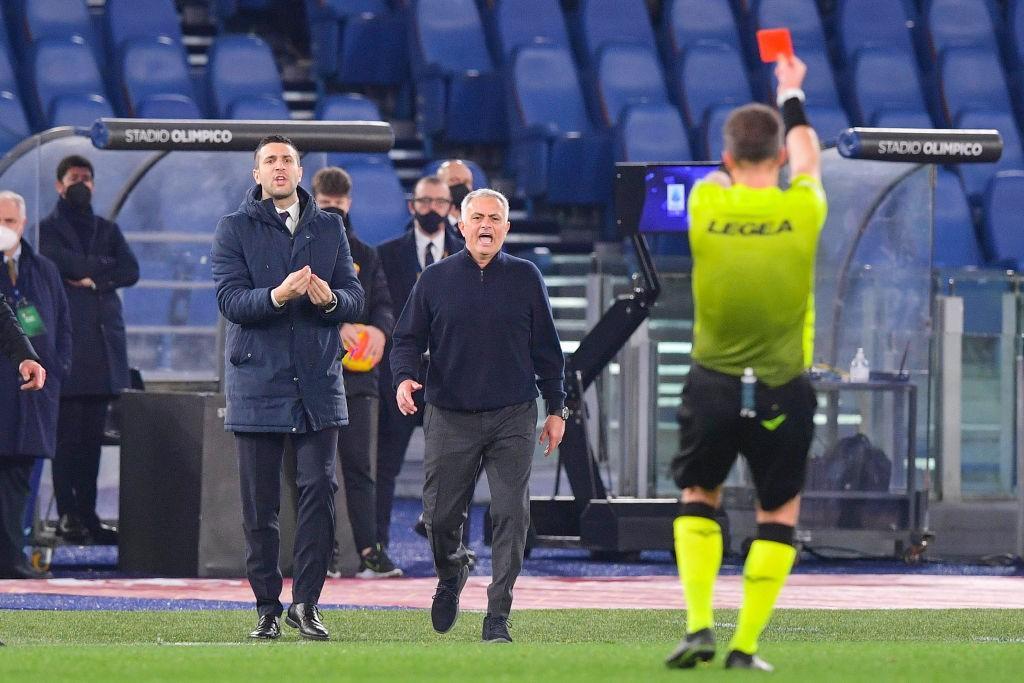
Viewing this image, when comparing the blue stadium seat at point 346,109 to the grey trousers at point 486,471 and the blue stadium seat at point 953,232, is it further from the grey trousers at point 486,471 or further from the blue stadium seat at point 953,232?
the grey trousers at point 486,471

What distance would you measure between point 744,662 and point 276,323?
108 inches

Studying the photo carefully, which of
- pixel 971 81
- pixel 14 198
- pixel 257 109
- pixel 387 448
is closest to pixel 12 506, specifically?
pixel 14 198

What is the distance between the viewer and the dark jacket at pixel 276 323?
7477 millimetres

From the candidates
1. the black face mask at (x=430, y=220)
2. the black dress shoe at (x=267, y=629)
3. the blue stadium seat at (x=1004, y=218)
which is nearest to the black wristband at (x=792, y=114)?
the black dress shoe at (x=267, y=629)

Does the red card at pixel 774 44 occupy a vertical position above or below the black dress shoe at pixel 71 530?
above

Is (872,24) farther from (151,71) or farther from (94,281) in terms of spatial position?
(94,281)

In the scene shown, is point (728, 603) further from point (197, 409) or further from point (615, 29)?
point (615, 29)

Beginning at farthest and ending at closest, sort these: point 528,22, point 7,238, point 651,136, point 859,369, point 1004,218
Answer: point 528,22
point 1004,218
point 651,136
point 859,369
point 7,238

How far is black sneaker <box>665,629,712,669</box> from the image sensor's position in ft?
18.2

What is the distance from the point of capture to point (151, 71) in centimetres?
1571

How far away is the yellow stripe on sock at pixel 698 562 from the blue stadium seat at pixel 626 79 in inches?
431

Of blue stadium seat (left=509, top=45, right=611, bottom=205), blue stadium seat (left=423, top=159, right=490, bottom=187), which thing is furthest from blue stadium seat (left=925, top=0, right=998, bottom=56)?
blue stadium seat (left=423, top=159, right=490, bottom=187)

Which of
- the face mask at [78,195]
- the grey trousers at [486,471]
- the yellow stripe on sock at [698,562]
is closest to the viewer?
the yellow stripe on sock at [698,562]

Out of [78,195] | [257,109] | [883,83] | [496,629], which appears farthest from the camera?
[883,83]
